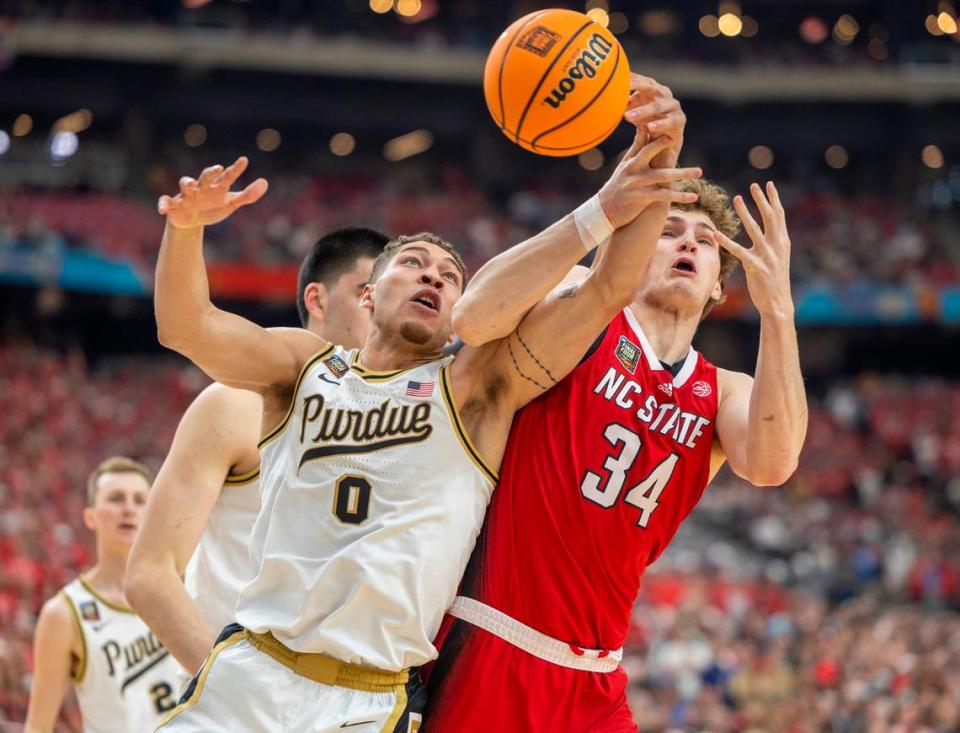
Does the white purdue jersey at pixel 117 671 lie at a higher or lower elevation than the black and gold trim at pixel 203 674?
lower

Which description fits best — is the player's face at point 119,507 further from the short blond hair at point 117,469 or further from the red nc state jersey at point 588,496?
the red nc state jersey at point 588,496

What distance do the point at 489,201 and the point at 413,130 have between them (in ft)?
9.03

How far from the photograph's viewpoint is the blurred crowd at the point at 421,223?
95.5 feet

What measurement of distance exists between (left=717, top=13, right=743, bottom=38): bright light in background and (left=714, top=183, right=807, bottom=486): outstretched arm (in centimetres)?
3244

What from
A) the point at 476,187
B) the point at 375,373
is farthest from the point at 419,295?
the point at 476,187

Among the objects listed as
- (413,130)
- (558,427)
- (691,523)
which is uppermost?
(558,427)

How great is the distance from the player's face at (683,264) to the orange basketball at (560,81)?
0.58 m

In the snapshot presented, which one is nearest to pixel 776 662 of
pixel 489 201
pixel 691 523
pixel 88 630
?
pixel 691 523

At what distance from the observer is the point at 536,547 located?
14.0ft

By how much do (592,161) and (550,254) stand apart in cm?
3222

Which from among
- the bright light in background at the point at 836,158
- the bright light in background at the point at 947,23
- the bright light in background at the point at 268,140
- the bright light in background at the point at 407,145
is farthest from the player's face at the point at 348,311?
the bright light in background at the point at 836,158

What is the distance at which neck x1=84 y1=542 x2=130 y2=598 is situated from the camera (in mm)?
6844

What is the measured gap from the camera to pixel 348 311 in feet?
17.6

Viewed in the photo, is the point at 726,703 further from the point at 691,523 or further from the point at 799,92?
the point at 799,92
